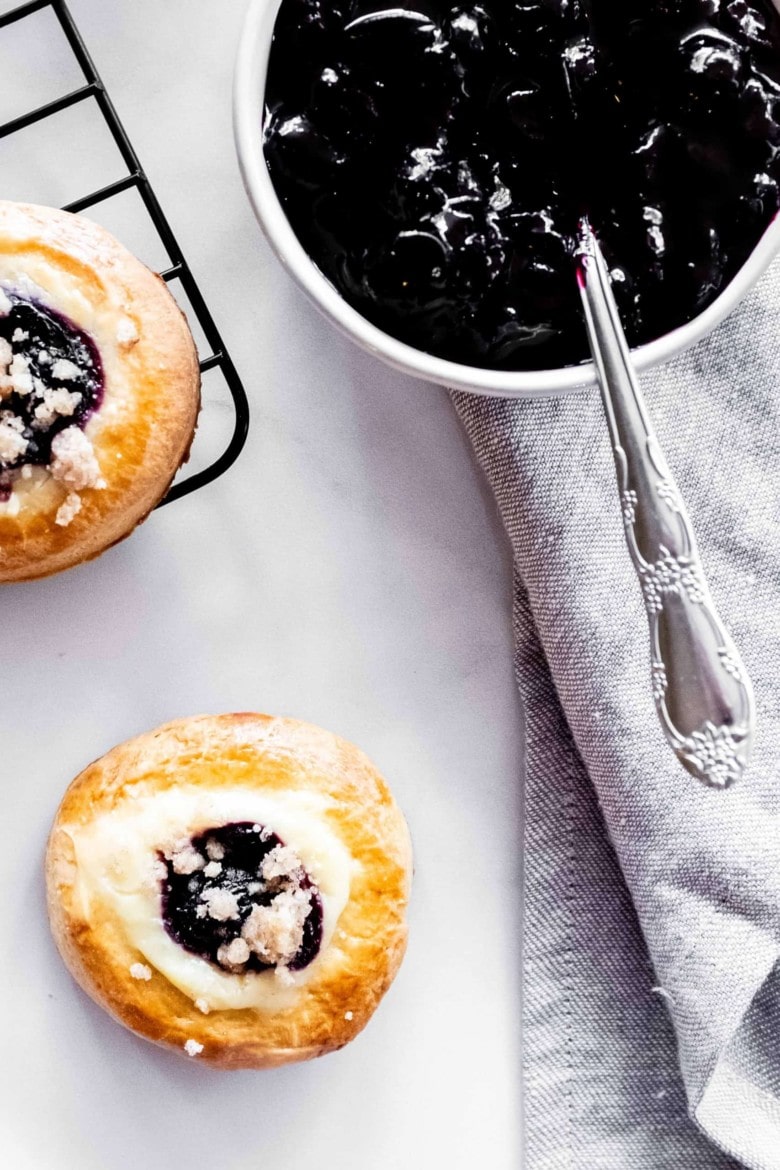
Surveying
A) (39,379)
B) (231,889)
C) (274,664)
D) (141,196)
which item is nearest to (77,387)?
(39,379)

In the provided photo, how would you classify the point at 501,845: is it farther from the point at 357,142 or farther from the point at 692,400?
the point at 357,142

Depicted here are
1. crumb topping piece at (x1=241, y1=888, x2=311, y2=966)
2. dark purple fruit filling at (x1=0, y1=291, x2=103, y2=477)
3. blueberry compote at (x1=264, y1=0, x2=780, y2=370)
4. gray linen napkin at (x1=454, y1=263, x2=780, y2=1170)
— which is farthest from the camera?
gray linen napkin at (x1=454, y1=263, x2=780, y2=1170)

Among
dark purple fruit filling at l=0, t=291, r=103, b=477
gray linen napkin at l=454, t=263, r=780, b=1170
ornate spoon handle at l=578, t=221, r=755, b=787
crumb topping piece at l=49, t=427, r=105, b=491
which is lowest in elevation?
gray linen napkin at l=454, t=263, r=780, b=1170

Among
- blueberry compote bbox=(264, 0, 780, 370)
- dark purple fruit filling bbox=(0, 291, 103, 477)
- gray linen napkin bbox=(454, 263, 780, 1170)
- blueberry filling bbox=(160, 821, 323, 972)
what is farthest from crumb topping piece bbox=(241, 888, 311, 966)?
blueberry compote bbox=(264, 0, 780, 370)

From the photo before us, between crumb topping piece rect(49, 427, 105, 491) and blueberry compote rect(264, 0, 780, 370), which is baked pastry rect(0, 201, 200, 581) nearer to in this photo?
crumb topping piece rect(49, 427, 105, 491)

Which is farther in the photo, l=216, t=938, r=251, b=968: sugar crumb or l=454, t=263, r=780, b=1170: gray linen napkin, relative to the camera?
l=454, t=263, r=780, b=1170: gray linen napkin

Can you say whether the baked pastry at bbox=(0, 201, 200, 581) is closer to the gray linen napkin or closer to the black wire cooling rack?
the black wire cooling rack

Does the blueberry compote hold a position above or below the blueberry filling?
above

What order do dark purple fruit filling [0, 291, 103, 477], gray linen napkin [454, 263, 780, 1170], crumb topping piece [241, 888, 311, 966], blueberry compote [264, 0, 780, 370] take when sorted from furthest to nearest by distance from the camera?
gray linen napkin [454, 263, 780, 1170] < crumb topping piece [241, 888, 311, 966] < dark purple fruit filling [0, 291, 103, 477] < blueberry compote [264, 0, 780, 370]
